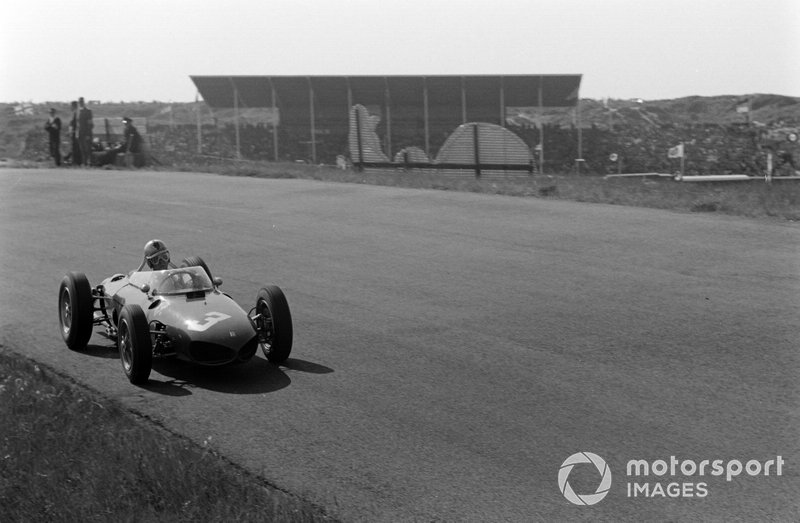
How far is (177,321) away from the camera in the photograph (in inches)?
345

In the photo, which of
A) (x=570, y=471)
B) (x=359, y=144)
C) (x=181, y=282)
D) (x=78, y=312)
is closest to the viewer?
(x=570, y=471)

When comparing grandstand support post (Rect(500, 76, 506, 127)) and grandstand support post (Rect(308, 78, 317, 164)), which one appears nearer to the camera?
grandstand support post (Rect(500, 76, 506, 127))

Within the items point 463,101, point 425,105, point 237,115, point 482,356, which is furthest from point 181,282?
point 237,115

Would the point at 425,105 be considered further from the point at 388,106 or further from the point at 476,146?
the point at 476,146

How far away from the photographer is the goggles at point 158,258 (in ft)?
32.9

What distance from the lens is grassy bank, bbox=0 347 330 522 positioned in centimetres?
580

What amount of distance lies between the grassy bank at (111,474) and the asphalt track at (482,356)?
0.30 m

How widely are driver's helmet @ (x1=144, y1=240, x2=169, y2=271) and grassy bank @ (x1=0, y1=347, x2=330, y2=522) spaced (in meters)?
2.31

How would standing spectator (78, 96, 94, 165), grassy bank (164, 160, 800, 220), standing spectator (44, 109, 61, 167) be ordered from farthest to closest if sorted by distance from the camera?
standing spectator (44, 109, 61, 167) → standing spectator (78, 96, 94, 165) → grassy bank (164, 160, 800, 220)

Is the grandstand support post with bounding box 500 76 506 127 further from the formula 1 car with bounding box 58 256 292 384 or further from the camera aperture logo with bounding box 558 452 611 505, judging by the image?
the camera aperture logo with bounding box 558 452 611 505

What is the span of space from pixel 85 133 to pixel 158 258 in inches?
923

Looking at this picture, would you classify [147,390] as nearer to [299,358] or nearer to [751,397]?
[299,358]

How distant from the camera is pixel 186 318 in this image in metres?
8.75

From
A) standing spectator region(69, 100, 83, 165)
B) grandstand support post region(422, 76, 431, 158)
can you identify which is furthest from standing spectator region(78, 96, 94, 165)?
grandstand support post region(422, 76, 431, 158)
